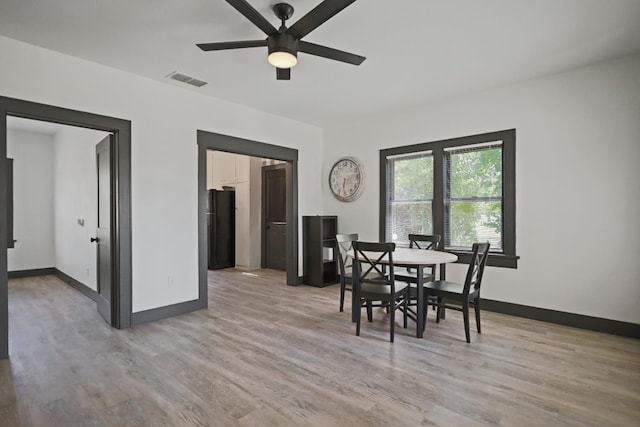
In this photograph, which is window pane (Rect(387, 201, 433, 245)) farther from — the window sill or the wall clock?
the window sill

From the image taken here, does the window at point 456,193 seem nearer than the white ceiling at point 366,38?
No

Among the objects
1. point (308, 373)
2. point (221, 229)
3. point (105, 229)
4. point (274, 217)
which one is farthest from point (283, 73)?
point (221, 229)

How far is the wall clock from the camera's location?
5.46 meters

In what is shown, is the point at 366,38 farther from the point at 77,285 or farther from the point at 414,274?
the point at 77,285

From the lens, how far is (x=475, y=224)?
4312 mm

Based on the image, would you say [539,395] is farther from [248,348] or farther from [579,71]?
[579,71]

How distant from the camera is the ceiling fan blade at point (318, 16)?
78.7 inches

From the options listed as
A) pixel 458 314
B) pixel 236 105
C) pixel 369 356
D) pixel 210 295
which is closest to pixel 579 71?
pixel 458 314

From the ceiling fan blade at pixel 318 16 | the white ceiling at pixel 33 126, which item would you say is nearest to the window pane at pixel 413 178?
the ceiling fan blade at pixel 318 16

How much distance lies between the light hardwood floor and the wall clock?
7.41 ft

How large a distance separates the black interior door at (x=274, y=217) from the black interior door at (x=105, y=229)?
135 inches

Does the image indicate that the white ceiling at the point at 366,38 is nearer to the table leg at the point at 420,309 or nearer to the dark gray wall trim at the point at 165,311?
the table leg at the point at 420,309

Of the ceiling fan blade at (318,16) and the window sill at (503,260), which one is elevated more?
the ceiling fan blade at (318,16)

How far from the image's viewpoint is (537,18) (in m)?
2.62
